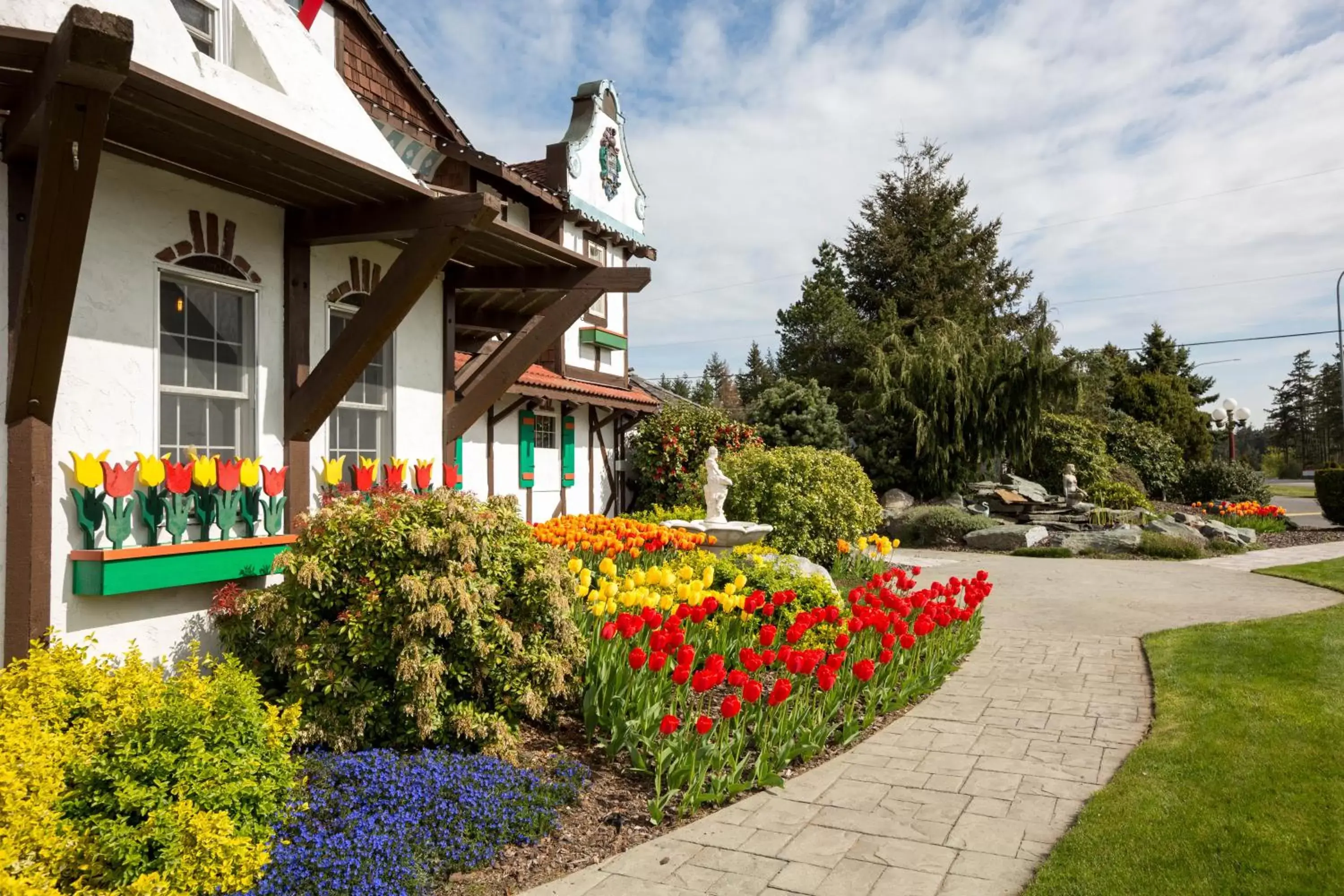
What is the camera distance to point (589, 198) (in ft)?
53.8

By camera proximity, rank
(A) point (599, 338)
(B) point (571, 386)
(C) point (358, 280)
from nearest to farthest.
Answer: (C) point (358, 280), (B) point (571, 386), (A) point (599, 338)

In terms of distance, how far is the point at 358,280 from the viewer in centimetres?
642

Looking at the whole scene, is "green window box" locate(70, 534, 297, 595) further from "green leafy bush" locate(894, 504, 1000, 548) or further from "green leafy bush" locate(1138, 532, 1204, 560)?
"green leafy bush" locate(1138, 532, 1204, 560)

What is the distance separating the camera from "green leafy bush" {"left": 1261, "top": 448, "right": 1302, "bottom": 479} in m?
64.1

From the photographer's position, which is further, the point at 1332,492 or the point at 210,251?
the point at 1332,492

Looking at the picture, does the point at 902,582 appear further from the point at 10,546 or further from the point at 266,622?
the point at 10,546

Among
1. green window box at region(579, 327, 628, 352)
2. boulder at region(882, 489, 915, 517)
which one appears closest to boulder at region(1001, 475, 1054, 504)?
boulder at region(882, 489, 915, 517)

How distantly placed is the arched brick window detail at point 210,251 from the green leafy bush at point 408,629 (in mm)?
1795

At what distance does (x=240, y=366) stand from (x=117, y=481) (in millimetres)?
1279

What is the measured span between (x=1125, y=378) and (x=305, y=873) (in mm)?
40461

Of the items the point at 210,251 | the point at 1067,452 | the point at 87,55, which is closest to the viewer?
the point at 87,55

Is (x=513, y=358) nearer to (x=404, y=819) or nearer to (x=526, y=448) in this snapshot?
(x=404, y=819)

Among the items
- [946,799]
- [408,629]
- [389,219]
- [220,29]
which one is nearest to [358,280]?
[389,219]

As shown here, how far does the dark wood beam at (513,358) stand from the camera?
7.41m
